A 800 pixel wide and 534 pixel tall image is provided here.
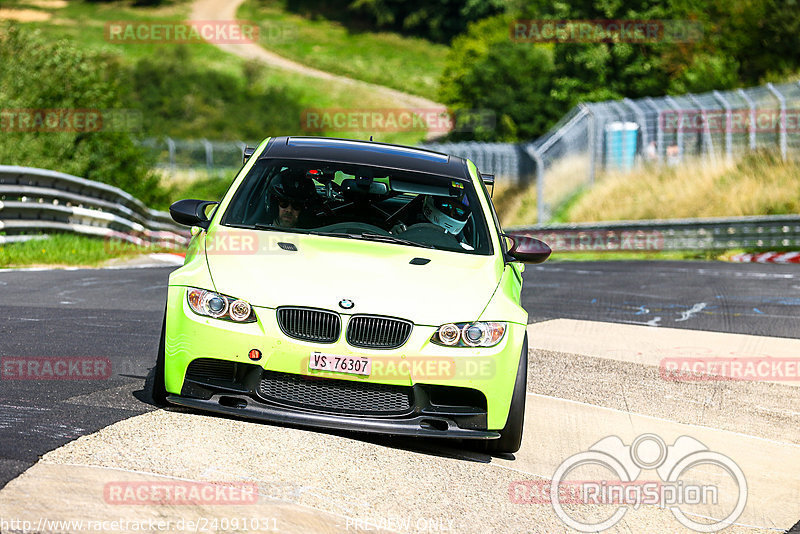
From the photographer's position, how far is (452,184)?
7.92 metres

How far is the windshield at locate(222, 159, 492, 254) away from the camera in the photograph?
7.41 m

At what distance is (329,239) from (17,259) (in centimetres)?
1072

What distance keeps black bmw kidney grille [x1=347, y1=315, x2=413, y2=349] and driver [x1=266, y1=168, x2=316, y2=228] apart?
136 cm

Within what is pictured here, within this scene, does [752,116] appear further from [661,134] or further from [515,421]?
[515,421]

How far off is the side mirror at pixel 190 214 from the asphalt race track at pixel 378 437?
41.8 inches

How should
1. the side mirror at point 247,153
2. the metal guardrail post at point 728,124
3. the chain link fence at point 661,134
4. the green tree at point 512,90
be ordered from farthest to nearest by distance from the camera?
the green tree at point 512,90, the metal guardrail post at point 728,124, the chain link fence at point 661,134, the side mirror at point 247,153

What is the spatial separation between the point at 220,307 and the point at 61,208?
1356 centimetres

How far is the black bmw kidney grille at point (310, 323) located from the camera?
20.4 ft

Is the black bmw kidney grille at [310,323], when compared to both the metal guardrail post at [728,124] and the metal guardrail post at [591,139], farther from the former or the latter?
the metal guardrail post at [591,139]

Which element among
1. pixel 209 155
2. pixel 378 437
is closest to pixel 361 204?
pixel 378 437

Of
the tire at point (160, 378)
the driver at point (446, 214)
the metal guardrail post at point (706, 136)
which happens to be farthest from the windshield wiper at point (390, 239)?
the metal guardrail post at point (706, 136)

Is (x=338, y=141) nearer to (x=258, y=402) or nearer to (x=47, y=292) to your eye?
(x=258, y=402)

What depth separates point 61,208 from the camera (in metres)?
19.0

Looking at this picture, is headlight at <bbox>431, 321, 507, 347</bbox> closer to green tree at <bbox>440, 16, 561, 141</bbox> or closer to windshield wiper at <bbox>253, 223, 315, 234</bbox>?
windshield wiper at <bbox>253, 223, 315, 234</bbox>
